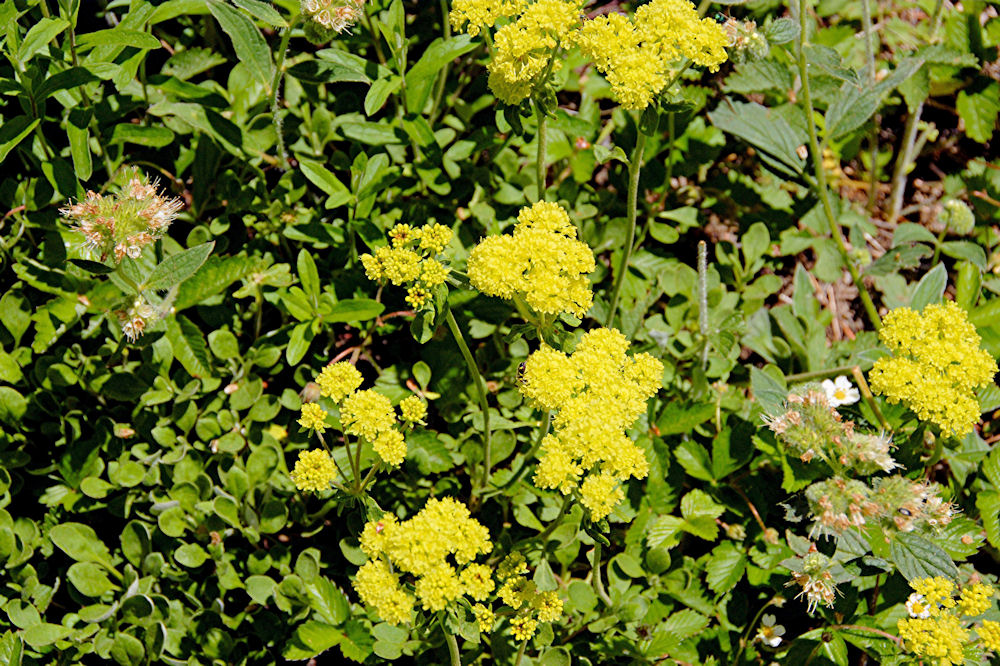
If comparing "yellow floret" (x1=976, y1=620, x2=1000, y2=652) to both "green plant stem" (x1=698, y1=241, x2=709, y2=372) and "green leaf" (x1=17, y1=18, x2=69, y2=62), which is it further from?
"green leaf" (x1=17, y1=18, x2=69, y2=62)

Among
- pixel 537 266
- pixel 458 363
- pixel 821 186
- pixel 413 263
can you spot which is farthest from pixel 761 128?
pixel 413 263

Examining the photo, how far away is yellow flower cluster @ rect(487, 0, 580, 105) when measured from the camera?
307cm

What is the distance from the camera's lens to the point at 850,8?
521 cm

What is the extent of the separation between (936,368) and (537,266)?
1.72 m

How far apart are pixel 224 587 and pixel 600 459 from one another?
175 cm

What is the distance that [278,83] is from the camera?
3.74 meters

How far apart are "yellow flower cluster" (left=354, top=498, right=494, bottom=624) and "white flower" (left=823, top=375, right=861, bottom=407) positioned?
6.82 feet

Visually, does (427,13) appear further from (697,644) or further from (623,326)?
(697,644)

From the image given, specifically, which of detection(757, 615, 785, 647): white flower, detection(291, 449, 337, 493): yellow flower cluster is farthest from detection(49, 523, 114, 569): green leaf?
detection(757, 615, 785, 647): white flower

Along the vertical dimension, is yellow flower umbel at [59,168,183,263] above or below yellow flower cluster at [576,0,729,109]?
below

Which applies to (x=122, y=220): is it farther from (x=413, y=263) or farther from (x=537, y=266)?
(x=537, y=266)

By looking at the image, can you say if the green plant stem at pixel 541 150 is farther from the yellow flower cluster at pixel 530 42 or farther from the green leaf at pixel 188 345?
the green leaf at pixel 188 345

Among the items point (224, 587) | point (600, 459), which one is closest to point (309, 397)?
point (224, 587)

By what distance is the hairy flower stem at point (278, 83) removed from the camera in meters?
3.60
